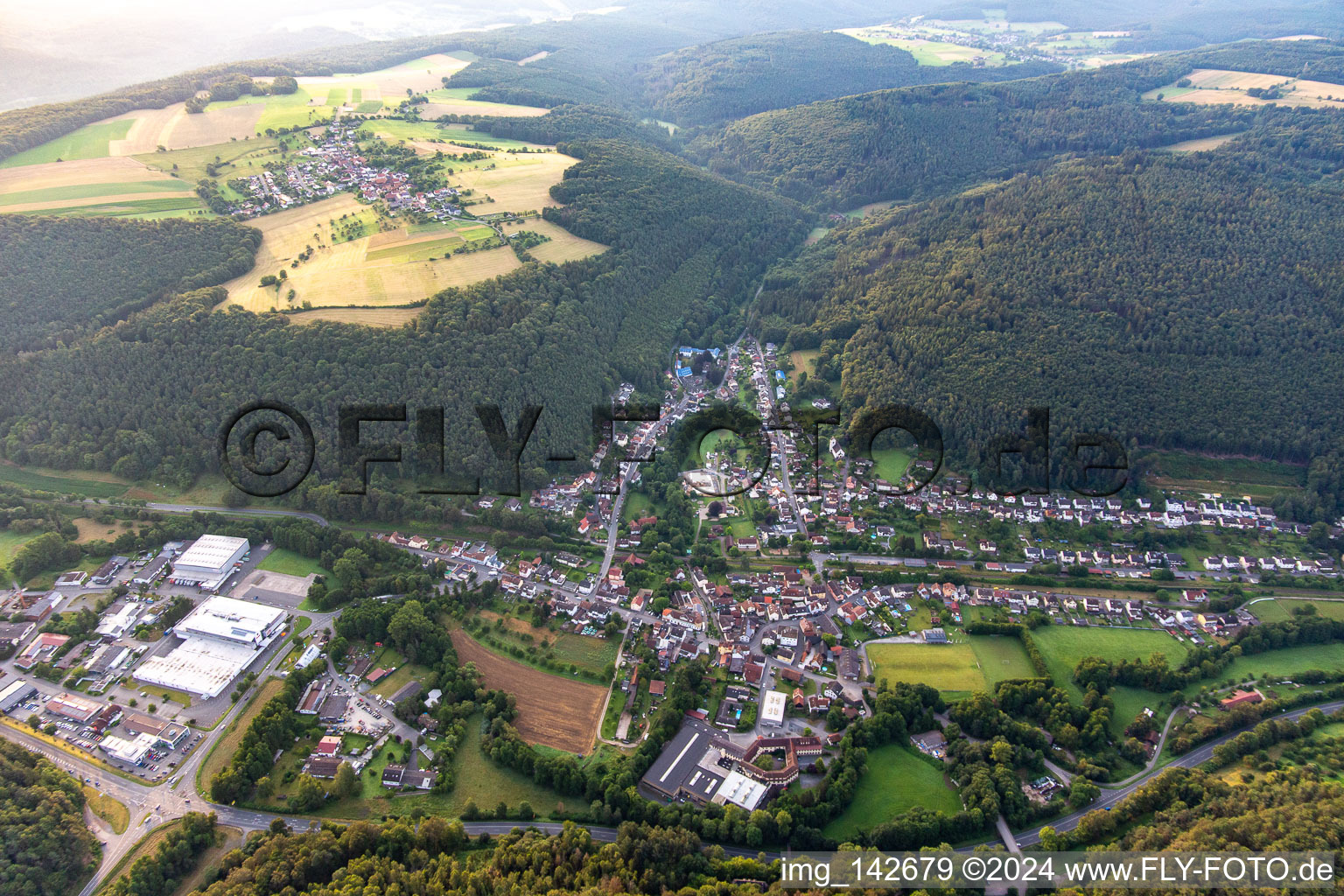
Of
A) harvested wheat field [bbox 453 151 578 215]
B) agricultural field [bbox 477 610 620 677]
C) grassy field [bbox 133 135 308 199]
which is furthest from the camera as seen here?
harvested wheat field [bbox 453 151 578 215]

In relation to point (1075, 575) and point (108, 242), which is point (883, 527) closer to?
point (1075, 575)

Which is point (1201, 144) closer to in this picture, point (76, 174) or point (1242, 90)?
point (1242, 90)

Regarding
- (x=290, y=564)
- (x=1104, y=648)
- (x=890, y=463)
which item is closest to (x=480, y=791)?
(x=290, y=564)

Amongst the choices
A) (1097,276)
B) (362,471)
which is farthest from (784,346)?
(362,471)

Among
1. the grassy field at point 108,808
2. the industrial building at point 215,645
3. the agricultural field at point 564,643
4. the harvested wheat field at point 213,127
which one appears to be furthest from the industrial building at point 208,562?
the harvested wheat field at point 213,127

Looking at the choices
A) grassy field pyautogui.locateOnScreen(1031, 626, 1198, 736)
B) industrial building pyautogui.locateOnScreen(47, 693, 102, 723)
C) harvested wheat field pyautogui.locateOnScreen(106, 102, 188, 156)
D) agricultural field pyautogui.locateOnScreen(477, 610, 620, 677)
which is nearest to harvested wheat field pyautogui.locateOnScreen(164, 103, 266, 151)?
harvested wheat field pyautogui.locateOnScreen(106, 102, 188, 156)

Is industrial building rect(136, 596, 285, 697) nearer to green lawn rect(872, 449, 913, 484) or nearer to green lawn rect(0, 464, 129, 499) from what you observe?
green lawn rect(0, 464, 129, 499)
